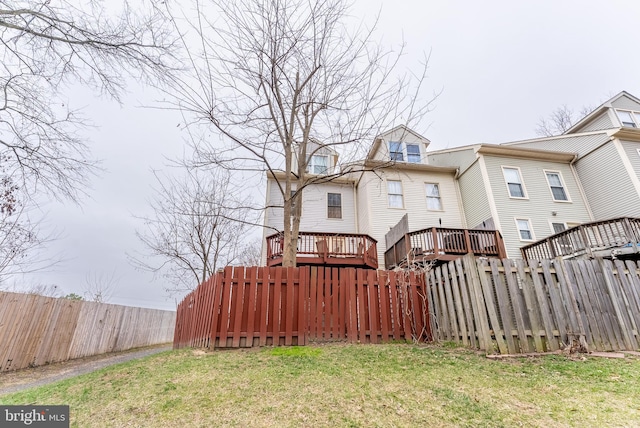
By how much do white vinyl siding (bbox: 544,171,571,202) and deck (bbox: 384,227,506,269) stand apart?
582 cm

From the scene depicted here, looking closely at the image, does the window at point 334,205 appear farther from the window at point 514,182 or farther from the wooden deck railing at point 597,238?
the wooden deck railing at point 597,238

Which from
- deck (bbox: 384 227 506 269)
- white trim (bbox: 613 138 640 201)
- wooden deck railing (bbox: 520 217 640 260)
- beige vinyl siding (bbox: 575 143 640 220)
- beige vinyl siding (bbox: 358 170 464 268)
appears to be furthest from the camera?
beige vinyl siding (bbox: 358 170 464 268)

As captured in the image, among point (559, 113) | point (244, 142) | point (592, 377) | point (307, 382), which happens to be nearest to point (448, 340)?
point (592, 377)

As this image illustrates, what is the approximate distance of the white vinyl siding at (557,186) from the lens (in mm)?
13797

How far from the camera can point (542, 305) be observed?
4500 mm

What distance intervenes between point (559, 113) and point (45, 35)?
37.6 m

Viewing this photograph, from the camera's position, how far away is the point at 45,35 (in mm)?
5172

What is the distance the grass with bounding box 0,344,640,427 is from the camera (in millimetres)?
2258

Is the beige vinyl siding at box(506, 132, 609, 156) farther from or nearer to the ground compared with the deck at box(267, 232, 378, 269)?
farther from the ground

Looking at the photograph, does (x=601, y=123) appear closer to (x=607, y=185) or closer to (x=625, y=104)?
(x=625, y=104)

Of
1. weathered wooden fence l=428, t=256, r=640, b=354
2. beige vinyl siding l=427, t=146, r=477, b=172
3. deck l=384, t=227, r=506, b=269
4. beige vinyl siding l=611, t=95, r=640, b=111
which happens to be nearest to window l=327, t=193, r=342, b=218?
deck l=384, t=227, r=506, b=269

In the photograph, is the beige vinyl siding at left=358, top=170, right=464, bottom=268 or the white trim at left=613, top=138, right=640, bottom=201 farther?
the beige vinyl siding at left=358, top=170, right=464, bottom=268

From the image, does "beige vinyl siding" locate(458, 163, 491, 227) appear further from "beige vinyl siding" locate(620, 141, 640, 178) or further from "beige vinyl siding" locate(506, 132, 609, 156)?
"beige vinyl siding" locate(620, 141, 640, 178)

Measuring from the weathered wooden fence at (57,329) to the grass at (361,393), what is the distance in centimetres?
530
